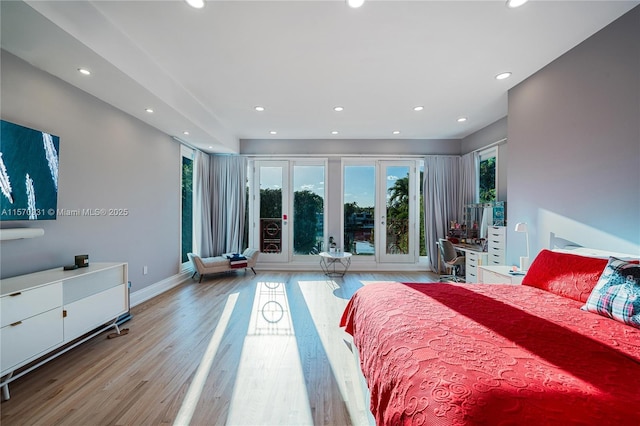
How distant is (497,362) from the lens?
100 cm

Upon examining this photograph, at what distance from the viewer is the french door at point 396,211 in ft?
18.1

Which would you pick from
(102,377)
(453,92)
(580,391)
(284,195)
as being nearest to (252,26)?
(453,92)

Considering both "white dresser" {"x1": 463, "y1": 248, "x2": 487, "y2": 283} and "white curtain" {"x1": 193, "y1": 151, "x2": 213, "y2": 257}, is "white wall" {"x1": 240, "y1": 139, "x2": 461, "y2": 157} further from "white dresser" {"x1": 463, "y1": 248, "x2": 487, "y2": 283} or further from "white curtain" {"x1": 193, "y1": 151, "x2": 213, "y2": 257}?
"white dresser" {"x1": 463, "y1": 248, "x2": 487, "y2": 283}

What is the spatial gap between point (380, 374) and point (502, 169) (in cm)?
435

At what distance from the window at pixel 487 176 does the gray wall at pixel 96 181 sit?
18.3ft

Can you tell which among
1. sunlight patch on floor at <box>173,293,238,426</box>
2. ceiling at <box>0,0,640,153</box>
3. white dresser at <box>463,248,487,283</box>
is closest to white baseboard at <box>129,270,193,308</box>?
sunlight patch on floor at <box>173,293,238,426</box>

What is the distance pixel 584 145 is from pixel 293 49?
2.78 meters

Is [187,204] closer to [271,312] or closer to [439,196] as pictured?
[271,312]

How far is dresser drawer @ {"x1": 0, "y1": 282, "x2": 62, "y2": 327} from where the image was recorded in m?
1.66

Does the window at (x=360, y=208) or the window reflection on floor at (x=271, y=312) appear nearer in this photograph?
the window reflection on floor at (x=271, y=312)

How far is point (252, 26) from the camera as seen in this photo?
7.01 feet

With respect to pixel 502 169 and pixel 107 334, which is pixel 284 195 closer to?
pixel 107 334

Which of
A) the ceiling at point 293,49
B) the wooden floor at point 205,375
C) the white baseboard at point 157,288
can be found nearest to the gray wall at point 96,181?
the white baseboard at point 157,288

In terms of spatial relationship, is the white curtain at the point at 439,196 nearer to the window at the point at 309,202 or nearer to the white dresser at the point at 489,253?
the white dresser at the point at 489,253
